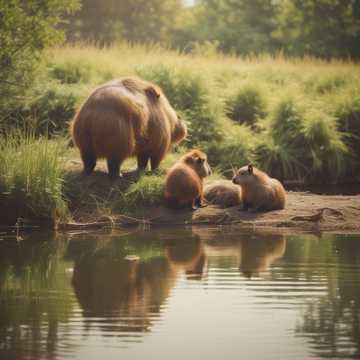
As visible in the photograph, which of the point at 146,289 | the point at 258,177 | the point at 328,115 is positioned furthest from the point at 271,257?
the point at 328,115

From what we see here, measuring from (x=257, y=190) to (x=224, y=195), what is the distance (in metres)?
0.52

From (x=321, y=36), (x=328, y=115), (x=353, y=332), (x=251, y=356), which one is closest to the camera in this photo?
(x=251, y=356)

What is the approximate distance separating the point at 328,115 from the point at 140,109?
665 centimetres

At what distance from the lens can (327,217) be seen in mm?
10102

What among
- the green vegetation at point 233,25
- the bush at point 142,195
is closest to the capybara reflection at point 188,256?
the bush at point 142,195

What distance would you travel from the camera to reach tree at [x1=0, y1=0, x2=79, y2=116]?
1274 centimetres

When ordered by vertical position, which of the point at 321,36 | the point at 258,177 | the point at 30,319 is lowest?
the point at 30,319

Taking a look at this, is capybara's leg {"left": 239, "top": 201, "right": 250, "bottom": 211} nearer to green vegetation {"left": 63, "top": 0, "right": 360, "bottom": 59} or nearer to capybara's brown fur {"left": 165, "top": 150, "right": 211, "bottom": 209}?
capybara's brown fur {"left": 165, "top": 150, "right": 211, "bottom": 209}

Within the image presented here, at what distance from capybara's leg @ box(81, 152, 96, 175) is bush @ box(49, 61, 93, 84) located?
6673 mm

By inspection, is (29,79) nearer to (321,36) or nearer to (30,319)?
(30,319)

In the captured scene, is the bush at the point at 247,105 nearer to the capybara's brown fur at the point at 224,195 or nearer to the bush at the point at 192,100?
the bush at the point at 192,100

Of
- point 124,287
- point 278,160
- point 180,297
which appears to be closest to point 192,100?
point 278,160

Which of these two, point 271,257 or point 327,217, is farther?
point 327,217

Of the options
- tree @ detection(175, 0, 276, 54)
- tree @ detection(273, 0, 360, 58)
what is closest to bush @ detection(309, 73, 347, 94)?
tree @ detection(273, 0, 360, 58)
